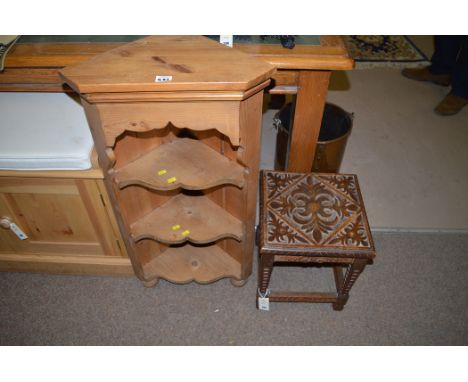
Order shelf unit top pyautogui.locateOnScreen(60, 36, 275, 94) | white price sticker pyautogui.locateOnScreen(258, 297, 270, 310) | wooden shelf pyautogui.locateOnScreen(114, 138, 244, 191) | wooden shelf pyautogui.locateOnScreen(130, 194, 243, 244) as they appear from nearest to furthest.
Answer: shelf unit top pyautogui.locateOnScreen(60, 36, 275, 94) < wooden shelf pyautogui.locateOnScreen(114, 138, 244, 191) < wooden shelf pyautogui.locateOnScreen(130, 194, 243, 244) < white price sticker pyautogui.locateOnScreen(258, 297, 270, 310)

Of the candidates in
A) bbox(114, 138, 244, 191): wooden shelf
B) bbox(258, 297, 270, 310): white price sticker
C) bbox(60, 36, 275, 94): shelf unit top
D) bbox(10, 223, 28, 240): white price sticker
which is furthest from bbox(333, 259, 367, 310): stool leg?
bbox(10, 223, 28, 240): white price sticker

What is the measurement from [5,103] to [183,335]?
1349mm

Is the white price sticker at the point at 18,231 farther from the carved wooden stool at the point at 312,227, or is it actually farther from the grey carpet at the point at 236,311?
the carved wooden stool at the point at 312,227

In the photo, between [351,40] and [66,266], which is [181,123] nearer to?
[66,266]

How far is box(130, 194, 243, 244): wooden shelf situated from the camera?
5.17 feet

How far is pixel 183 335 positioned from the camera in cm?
171

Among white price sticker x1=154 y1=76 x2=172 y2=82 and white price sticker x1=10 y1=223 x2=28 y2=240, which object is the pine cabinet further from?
white price sticker x1=154 y1=76 x2=172 y2=82

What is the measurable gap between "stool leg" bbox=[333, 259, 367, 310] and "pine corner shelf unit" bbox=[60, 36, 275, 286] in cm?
45

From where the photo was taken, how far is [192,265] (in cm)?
182

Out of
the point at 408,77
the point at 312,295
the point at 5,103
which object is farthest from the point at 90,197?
the point at 408,77

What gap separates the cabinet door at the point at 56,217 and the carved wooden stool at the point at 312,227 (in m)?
0.75

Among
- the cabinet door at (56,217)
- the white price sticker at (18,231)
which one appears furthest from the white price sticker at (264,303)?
the white price sticker at (18,231)

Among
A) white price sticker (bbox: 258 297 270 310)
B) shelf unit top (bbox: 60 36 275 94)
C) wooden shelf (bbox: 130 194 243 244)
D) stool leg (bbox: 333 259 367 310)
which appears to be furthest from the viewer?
white price sticker (bbox: 258 297 270 310)

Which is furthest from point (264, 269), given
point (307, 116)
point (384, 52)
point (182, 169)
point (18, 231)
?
point (384, 52)
